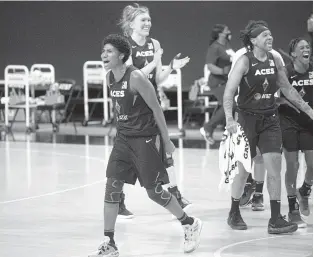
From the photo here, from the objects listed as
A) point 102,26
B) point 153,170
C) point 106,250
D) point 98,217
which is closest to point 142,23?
point 98,217

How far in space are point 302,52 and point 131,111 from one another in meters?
2.05

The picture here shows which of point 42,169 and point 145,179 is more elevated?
point 145,179

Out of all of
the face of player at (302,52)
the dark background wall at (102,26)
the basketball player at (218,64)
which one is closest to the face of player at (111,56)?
the face of player at (302,52)

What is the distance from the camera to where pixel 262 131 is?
7.68 metres

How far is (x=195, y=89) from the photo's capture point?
17.3 metres

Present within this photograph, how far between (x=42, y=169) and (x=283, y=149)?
478 cm

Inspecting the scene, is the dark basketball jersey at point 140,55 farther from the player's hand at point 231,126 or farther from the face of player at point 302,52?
the face of player at point 302,52

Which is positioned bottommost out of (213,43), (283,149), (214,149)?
(214,149)

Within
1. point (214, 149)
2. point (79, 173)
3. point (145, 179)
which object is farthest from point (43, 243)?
point (214, 149)

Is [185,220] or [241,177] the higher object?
[241,177]

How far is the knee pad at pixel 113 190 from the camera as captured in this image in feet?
22.0

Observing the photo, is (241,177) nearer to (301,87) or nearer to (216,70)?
(301,87)

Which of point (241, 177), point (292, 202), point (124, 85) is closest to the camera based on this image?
point (124, 85)

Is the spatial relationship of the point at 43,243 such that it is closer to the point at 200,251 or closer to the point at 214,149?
the point at 200,251
